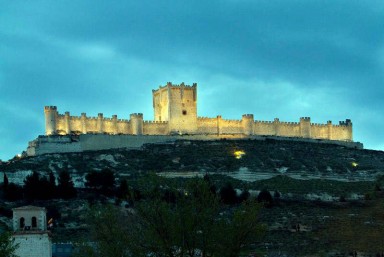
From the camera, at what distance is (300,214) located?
62.7 m

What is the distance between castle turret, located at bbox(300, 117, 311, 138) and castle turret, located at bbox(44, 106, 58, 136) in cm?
2624

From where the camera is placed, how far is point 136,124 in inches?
3423

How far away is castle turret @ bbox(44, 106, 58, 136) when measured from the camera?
3297 inches

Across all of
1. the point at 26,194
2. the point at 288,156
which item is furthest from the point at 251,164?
the point at 26,194

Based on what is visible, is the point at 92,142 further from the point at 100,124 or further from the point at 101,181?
the point at 101,181

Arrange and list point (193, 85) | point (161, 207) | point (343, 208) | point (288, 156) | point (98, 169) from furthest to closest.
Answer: point (193, 85)
point (288, 156)
point (98, 169)
point (343, 208)
point (161, 207)

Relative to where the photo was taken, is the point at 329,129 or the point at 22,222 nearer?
the point at 22,222

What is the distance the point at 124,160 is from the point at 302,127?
23848 millimetres

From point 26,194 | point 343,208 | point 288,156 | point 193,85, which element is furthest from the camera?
point 193,85

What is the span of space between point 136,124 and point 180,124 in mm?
4831

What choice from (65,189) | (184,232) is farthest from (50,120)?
(184,232)

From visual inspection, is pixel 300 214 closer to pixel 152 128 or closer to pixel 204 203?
pixel 152 128

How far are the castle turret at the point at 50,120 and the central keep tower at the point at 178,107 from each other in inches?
455

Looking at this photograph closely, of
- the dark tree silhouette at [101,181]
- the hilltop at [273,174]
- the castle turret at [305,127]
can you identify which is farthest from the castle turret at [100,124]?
the castle turret at [305,127]
